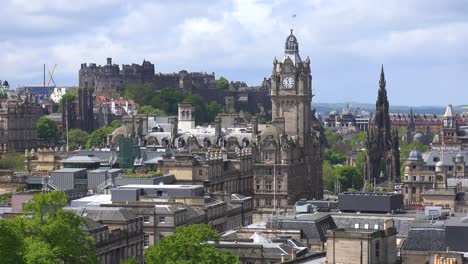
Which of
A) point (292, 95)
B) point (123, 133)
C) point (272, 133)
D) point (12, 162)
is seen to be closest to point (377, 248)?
point (272, 133)

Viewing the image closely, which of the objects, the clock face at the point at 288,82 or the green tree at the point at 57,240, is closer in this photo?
the green tree at the point at 57,240

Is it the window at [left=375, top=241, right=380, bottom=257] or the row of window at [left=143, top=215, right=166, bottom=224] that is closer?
the window at [left=375, top=241, right=380, bottom=257]

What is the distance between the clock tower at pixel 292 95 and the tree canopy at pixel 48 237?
90.5 meters

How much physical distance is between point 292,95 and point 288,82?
1799 mm

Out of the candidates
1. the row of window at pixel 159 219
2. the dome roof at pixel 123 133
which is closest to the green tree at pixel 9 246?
the row of window at pixel 159 219

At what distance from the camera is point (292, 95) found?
585 feet

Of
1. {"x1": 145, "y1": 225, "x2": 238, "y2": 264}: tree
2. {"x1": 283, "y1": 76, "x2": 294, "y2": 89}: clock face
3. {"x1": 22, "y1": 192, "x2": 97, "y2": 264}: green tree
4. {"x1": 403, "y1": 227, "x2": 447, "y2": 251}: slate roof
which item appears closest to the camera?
{"x1": 145, "y1": 225, "x2": 238, "y2": 264}: tree

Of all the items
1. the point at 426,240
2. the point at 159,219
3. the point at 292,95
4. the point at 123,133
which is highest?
the point at 292,95

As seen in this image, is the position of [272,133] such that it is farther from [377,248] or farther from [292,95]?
[377,248]

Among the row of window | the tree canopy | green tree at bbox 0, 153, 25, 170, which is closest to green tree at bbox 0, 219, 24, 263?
the tree canopy

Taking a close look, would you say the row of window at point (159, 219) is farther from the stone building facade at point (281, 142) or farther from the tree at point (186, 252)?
the stone building facade at point (281, 142)

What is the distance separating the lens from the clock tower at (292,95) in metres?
178

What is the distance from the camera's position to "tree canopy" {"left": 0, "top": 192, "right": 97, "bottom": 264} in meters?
81.4

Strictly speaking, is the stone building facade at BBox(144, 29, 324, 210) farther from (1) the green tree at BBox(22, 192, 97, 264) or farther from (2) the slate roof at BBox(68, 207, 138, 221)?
(1) the green tree at BBox(22, 192, 97, 264)
